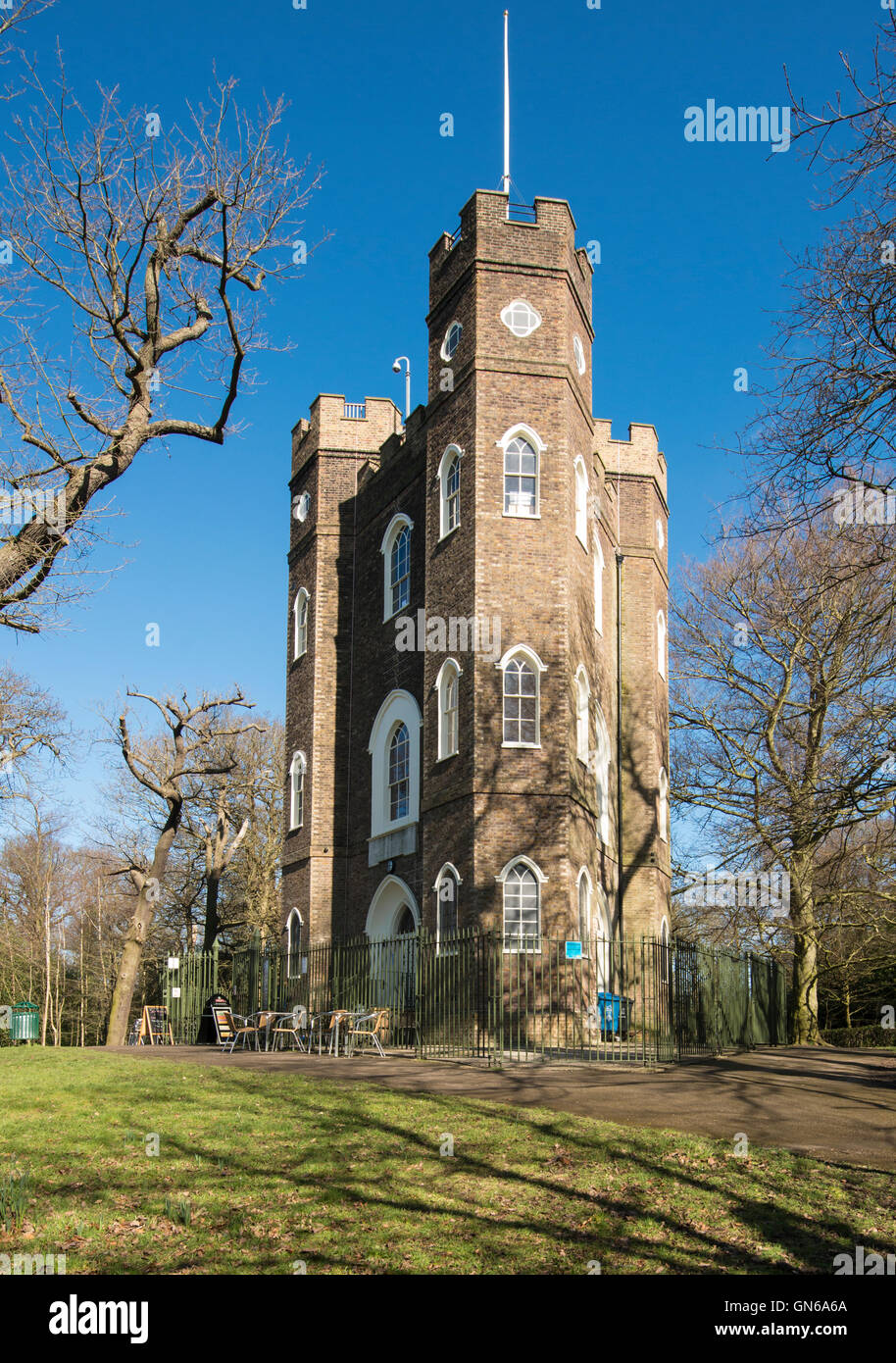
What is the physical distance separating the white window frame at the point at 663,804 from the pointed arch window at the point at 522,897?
9.32m

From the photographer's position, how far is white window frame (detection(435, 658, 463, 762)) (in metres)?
23.6

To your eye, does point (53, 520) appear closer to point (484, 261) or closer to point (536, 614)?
point (536, 614)

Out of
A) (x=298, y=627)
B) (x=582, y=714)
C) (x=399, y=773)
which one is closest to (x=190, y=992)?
(x=399, y=773)

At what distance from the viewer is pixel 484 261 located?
24547mm

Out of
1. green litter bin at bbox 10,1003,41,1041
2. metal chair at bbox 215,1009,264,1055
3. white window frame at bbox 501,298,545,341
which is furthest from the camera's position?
green litter bin at bbox 10,1003,41,1041

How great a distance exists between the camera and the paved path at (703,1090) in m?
11.2

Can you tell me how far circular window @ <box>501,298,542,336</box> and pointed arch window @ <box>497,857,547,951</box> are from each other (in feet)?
33.3

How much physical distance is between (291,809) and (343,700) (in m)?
3.05

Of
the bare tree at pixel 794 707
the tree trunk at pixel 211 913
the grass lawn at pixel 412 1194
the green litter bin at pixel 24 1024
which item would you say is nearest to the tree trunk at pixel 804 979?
the bare tree at pixel 794 707

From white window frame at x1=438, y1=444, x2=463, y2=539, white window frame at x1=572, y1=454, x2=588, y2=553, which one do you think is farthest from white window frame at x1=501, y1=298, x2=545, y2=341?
white window frame at x1=572, y1=454, x2=588, y2=553

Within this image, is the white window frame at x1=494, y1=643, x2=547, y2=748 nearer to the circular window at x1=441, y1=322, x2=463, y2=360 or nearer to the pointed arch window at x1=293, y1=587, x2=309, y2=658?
the circular window at x1=441, y1=322, x2=463, y2=360

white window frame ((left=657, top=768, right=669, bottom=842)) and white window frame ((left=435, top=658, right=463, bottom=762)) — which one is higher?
white window frame ((left=435, top=658, right=463, bottom=762))

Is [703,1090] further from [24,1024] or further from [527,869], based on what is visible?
[24,1024]

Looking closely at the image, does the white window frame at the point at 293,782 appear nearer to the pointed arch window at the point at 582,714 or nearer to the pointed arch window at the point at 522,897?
the pointed arch window at the point at 582,714
